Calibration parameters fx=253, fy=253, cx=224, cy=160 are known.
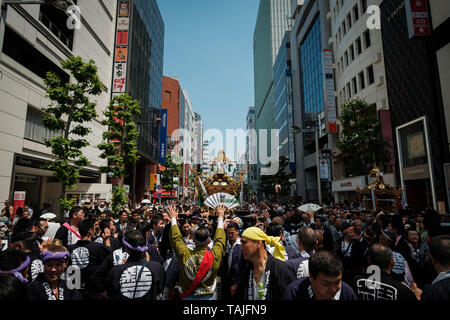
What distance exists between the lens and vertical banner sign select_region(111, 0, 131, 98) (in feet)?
80.2

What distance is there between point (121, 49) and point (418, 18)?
83.2ft

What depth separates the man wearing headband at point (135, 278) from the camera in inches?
119

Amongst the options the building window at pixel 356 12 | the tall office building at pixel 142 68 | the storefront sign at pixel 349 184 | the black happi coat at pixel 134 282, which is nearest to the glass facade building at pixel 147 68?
the tall office building at pixel 142 68

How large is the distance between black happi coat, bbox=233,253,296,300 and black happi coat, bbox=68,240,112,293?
244 centimetres

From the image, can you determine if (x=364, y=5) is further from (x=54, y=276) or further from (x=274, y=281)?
(x=54, y=276)

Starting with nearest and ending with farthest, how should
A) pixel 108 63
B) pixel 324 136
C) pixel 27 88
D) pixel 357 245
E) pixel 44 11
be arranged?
pixel 357 245 → pixel 27 88 → pixel 44 11 → pixel 108 63 → pixel 324 136

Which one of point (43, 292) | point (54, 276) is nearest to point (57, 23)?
point (54, 276)

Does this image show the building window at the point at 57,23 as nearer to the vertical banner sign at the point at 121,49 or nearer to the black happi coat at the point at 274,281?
the vertical banner sign at the point at 121,49

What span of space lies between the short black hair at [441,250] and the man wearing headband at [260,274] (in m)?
1.57

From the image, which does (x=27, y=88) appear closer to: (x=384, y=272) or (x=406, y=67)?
(x=384, y=272)

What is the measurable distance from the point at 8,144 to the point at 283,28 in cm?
8245

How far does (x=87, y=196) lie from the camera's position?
18344mm

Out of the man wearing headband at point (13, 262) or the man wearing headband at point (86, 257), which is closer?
the man wearing headband at point (13, 262)
